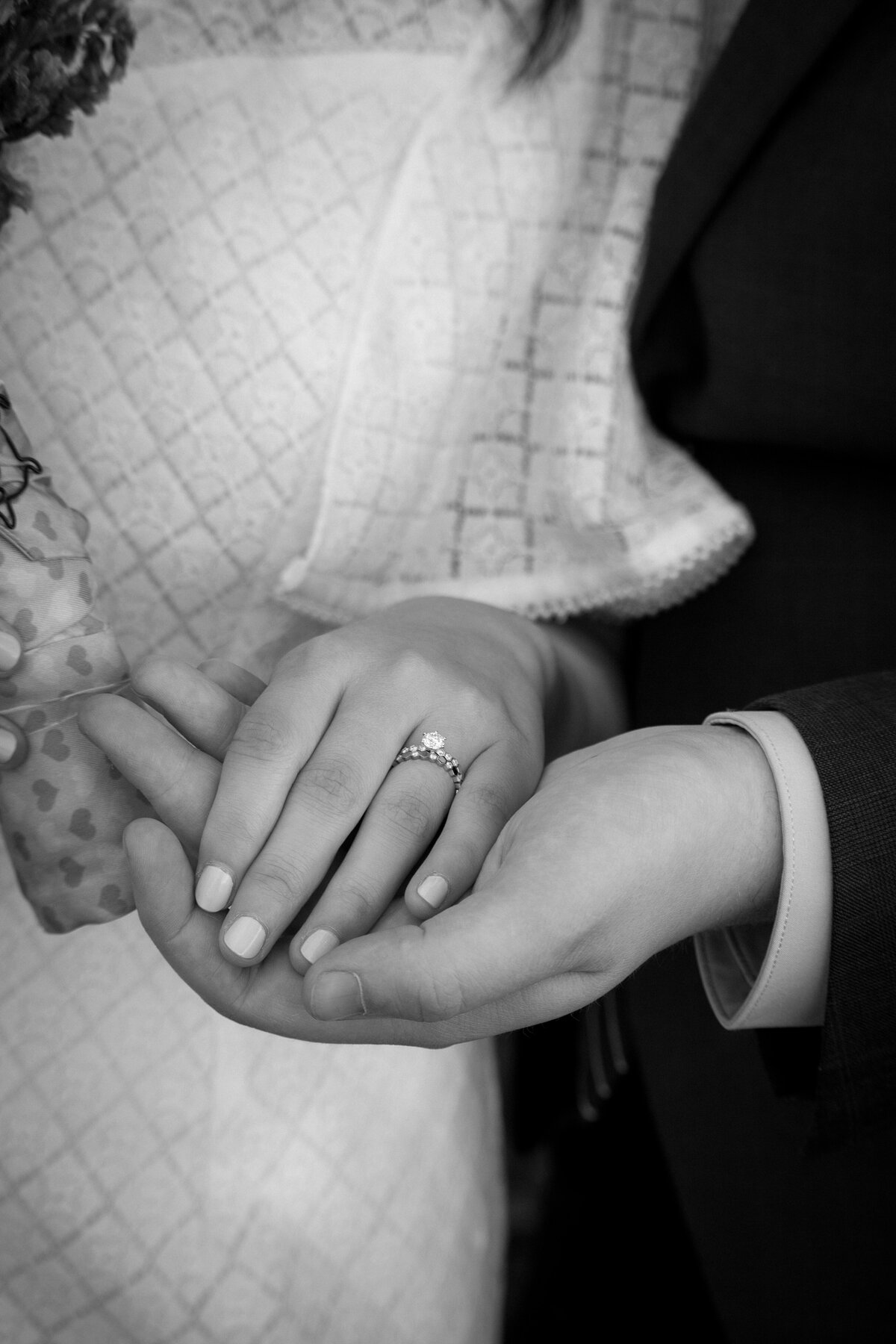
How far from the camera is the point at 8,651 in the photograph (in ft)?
1.50

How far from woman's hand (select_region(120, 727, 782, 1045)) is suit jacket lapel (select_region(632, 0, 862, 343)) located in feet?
1.20

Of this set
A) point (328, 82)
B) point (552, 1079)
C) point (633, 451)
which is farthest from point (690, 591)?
point (552, 1079)

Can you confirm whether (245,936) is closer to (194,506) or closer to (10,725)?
(10,725)

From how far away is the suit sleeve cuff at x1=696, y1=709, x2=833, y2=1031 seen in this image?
0.48 m

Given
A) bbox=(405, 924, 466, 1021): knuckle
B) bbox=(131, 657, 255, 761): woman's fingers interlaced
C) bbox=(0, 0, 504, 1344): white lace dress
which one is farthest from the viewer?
bbox=(0, 0, 504, 1344): white lace dress

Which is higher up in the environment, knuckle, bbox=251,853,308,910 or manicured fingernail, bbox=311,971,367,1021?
knuckle, bbox=251,853,308,910

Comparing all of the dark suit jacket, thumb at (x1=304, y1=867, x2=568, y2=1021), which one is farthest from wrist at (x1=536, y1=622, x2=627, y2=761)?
thumb at (x1=304, y1=867, x2=568, y2=1021)

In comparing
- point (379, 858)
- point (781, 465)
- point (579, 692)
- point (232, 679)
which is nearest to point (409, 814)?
point (379, 858)

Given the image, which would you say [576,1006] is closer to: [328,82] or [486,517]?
[486,517]

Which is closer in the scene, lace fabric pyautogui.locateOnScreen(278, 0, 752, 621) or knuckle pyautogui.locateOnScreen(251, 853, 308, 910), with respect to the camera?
knuckle pyautogui.locateOnScreen(251, 853, 308, 910)

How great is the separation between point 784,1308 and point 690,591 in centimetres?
50

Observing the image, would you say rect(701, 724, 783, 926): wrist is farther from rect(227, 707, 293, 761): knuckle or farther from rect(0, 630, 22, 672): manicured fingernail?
rect(0, 630, 22, 672): manicured fingernail

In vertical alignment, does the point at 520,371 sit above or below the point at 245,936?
above

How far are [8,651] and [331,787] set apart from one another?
0.16 m
